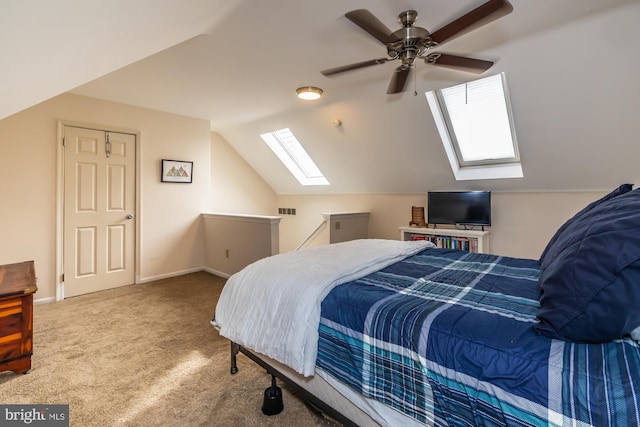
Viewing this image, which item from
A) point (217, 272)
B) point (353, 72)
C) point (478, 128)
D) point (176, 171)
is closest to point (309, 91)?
point (353, 72)

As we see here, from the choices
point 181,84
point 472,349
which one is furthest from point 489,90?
point 181,84

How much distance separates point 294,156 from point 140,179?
249 cm

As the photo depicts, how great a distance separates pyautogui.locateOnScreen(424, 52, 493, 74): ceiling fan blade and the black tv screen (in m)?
1.91

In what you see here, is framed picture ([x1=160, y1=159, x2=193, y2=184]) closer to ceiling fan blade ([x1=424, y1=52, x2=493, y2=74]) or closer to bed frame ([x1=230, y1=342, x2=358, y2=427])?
bed frame ([x1=230, y1=342, x2=358, y2=427])

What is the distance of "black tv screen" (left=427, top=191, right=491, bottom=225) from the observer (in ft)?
11.7

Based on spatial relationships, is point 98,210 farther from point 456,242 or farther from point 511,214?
point 511,214

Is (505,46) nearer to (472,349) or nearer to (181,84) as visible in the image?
(472,349)

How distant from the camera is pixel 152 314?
3.05 metres

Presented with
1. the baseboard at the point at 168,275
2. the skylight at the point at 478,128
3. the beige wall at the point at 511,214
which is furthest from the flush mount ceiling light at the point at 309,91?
the baseboard at the point at 168,275

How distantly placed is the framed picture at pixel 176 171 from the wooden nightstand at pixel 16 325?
2.41 m

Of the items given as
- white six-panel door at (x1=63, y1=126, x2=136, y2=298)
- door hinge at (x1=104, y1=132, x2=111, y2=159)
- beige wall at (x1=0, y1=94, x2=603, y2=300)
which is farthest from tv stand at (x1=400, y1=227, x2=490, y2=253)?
door hinge at (x1=104, y1=132, x2=111, y2=159)

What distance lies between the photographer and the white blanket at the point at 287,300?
1.38 meters

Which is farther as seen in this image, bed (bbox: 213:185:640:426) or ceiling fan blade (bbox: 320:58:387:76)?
ceiling fan blade (bbox: 320:58:387:76)

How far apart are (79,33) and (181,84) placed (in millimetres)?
1834
